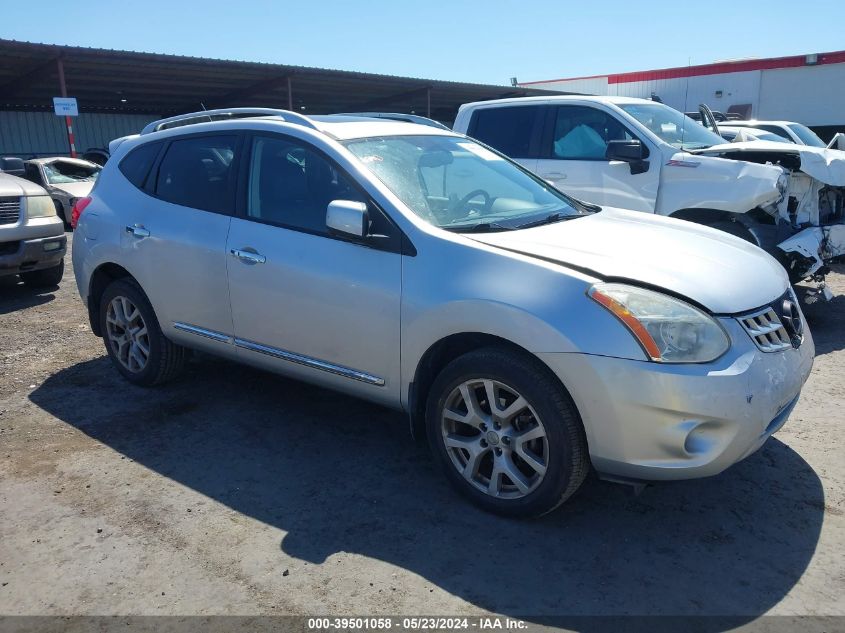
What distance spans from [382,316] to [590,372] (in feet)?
3.53

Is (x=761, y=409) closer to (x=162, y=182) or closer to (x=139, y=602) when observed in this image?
(x=139, y=602)

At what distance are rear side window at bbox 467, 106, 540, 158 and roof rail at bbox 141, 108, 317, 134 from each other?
3543 millimetres

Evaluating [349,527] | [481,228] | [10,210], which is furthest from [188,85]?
[349,527]

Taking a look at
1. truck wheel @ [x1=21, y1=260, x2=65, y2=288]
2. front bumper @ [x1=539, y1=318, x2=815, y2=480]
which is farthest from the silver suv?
truck wheel @ [x1=21, y1=260, x2=65, y2=288]

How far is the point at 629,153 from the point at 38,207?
6.28 m

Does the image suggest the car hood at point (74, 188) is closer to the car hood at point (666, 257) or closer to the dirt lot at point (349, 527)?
the dirt lot at point (349, 527)

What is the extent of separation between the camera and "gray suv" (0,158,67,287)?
24.2ft

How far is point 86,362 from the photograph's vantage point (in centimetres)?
559

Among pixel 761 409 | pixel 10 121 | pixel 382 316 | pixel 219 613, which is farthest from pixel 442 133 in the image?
pixel 10 121

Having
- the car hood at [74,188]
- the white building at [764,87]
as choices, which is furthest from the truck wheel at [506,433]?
the white building at [764,87]

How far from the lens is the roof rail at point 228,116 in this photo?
4.09m

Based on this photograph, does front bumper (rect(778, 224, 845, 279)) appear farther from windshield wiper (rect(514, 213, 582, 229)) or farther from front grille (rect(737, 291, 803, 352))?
front grille (rect(737, 291, 803, 352))

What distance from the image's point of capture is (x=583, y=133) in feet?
23.6

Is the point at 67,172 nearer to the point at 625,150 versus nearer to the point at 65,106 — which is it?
the point at 65,106
